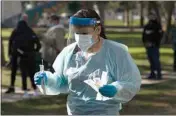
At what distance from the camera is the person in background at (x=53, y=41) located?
11.7 meters

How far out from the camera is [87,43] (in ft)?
13.3

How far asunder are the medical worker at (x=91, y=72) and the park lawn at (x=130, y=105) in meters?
5.25

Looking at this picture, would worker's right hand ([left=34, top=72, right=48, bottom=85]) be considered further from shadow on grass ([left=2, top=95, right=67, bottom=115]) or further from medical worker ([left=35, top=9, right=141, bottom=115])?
shadow on grass ([left=2, top=95, right=67, bottom=115])

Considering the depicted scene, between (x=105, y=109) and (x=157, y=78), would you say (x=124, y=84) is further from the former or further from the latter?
(x=157, y=78)

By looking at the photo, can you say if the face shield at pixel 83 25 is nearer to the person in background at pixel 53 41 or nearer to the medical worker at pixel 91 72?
the medical worker at pixel 91 72

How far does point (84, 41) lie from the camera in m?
4.04

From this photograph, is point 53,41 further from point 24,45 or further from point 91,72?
point 91,72

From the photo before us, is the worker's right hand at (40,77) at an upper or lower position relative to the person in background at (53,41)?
upper

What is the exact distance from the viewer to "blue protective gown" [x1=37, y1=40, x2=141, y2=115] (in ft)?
12.9

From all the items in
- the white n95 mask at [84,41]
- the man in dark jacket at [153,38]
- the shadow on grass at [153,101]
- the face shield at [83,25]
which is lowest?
the shadow on grass at [153,101]

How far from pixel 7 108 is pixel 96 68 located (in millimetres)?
6190

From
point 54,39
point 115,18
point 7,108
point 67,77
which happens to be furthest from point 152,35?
point 115,18

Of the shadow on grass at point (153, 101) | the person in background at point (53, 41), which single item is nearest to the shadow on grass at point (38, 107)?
the person in background at point (53, 41)

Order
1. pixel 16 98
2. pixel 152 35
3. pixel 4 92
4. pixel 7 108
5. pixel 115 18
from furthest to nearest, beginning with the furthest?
1. pixel 115 18
2. pixel 152 35
3. pixel 4 92
4. pixel 16 98
5. pixel 7 108
